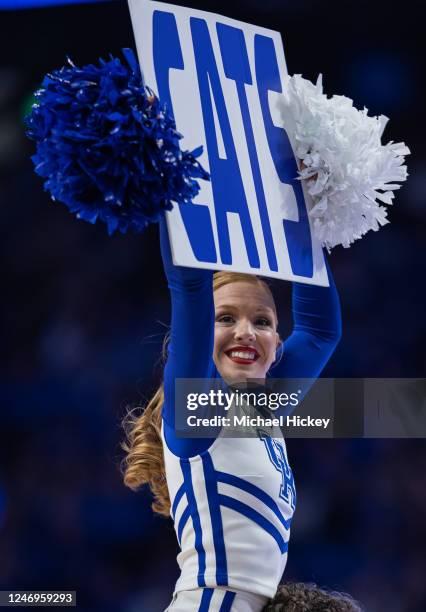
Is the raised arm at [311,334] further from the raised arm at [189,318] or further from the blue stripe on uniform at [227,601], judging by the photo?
the blue stripe on uniform at [227,601]

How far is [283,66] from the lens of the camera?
2398 millimetres


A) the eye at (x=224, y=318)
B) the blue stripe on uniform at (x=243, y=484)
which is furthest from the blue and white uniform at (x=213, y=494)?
the eye at (x=224, y=318)

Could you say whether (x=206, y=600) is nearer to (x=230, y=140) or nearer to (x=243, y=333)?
(x=243, y=333)

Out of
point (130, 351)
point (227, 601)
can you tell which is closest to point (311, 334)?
point (227, 601)

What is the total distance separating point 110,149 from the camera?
5.82 ft

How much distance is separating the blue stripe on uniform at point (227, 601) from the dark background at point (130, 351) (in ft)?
5.63

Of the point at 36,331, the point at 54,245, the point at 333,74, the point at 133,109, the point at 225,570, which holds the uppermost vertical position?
the point at 333,74

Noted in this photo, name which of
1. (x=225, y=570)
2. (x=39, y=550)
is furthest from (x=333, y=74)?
(x=225, y=570)

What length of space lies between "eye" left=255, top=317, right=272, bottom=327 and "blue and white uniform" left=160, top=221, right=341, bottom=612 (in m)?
0.23

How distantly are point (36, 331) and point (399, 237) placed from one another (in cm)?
155

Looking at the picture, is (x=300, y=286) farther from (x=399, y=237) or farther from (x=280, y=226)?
(x=399, y=237)

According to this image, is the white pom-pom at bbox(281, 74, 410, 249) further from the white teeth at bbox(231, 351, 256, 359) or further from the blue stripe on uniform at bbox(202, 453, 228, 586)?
the blue stripe on uniform at bbox(202, 453, 228, 586)

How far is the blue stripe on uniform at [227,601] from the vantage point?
212 centimetres

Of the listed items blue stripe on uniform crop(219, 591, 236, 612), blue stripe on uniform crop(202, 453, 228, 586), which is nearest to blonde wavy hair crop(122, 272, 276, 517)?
blue stripe on uniform crop(202, 453, 228, 586)
